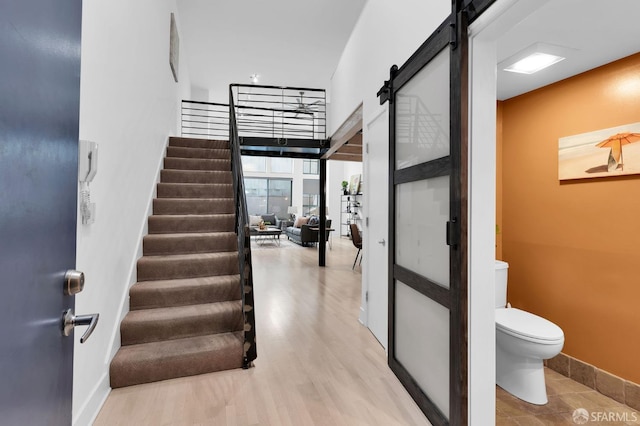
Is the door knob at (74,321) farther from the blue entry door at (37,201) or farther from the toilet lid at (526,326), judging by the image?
the toilet lid at (526,326)

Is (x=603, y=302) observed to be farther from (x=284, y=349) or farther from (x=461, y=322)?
(x=284, y=349)

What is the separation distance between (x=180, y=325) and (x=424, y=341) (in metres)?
1.88

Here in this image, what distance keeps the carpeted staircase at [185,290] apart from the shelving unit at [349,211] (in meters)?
7.52

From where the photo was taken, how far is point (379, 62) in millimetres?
2984

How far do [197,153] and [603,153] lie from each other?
477 cm

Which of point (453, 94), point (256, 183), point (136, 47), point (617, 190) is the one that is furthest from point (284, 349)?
point (256, 183)

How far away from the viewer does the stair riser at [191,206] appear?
3.78 meters

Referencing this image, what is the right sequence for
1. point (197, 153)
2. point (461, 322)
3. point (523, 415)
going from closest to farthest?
1. point (461, 322)
2. point (523, 415)
3. point (197, 153)

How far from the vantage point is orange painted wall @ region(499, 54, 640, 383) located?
2.18m

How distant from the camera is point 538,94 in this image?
2787 mm

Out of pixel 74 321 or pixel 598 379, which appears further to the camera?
pixel 598 379

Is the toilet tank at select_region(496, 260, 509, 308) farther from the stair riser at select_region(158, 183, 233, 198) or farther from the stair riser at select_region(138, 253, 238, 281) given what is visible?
the stair riser at select_region(158, 183, 233, 198)

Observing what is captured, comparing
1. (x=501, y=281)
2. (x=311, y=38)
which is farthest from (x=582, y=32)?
(x=311, y=38)

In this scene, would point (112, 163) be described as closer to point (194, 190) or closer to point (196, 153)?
point (194, 190)
